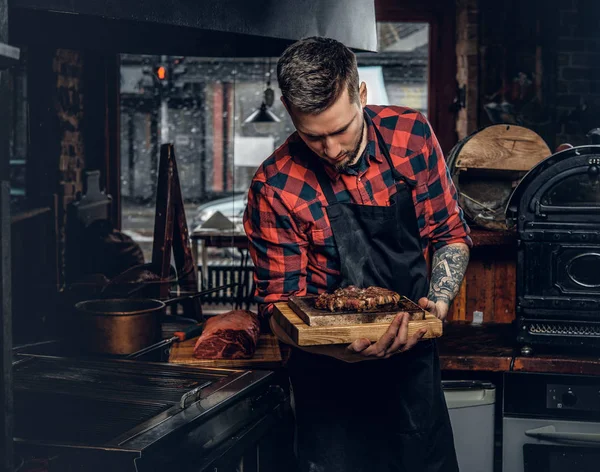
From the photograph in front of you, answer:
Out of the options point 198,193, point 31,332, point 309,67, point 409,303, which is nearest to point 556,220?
point 409,303

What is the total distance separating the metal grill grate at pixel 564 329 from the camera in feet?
9.88

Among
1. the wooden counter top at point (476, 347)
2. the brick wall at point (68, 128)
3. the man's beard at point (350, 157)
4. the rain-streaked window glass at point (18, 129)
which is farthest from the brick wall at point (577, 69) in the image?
the rain-streaked window glass at point (18, 129)

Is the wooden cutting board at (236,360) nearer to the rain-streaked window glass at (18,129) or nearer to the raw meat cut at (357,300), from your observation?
the raw meat cut at (357,300)

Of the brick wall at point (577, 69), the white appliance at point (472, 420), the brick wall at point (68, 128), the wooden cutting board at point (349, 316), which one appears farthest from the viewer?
the brick wall at point (68, 128)

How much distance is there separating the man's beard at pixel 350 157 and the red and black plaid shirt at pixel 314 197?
1.8 inches

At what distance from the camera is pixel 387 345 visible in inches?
82.4

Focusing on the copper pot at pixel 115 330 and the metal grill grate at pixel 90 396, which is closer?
the metal grill grate at pixel 90 396

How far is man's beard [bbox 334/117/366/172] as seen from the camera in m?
2.28

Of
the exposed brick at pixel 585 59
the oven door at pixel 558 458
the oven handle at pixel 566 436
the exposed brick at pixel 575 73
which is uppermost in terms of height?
the exposed brick at pixel 585 59

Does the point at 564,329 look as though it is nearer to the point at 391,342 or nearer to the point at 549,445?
the point at 549,445

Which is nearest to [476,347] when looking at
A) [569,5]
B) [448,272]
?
[448,272]

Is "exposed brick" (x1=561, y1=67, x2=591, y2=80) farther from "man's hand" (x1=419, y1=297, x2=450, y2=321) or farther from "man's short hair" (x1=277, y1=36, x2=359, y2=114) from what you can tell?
"man's short hair" (x1=277, y1=36, x2=359, y2=114)

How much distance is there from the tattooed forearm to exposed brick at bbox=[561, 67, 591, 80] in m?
3.11

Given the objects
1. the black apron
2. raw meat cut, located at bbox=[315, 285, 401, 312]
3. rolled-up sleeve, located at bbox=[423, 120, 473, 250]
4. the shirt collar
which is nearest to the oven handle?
the black apron
